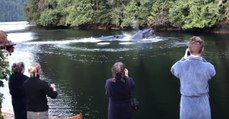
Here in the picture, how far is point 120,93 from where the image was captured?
302 inches

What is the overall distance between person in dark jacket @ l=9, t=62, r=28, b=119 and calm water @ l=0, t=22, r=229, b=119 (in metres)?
6.51

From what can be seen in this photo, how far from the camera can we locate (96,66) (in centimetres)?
2658

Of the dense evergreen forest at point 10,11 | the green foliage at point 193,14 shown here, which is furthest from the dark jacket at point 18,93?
the dense evergreen forest at point 10,11

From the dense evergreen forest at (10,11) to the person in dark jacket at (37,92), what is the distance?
12672 cm

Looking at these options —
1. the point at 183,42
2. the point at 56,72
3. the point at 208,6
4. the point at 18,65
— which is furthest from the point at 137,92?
the point at 208,6

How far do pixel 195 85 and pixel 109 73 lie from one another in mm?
17449

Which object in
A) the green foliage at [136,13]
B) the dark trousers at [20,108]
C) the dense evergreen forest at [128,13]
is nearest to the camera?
the dark trousers at [20,108]

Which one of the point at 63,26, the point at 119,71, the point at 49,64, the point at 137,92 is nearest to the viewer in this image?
the point at 119,71

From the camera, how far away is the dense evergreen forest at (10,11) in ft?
444

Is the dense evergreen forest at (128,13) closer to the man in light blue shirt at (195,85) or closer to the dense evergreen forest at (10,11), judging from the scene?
the man in light blue shirt at (195,85)

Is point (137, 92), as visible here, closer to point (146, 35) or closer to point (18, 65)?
point (18, 65)

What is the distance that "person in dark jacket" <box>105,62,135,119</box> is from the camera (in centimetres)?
766

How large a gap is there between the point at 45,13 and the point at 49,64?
1741 inches

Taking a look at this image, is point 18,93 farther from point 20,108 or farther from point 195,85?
point 195,85
